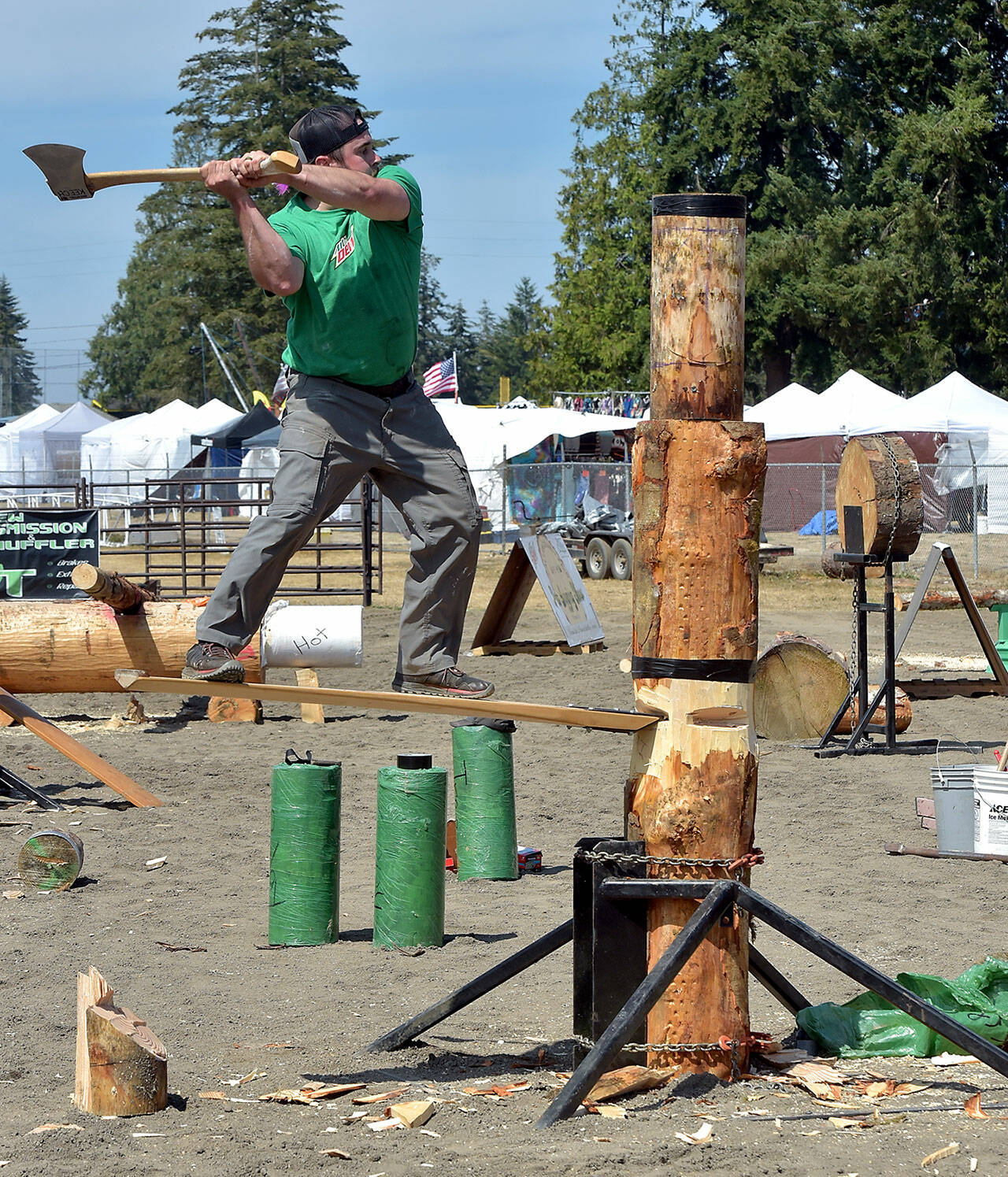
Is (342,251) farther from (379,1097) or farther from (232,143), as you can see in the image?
(232,143)

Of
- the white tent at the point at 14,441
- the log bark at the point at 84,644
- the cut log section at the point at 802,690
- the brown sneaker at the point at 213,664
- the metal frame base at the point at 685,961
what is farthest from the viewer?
the white tent at the point at 14,441

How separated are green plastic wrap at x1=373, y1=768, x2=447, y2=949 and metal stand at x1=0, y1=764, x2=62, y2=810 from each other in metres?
3.19

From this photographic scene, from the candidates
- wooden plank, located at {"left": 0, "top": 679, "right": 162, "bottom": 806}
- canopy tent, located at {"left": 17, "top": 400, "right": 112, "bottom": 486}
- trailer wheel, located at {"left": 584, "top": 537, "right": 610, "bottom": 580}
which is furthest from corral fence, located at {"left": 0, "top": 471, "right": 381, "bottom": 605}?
trailer wheel, located at {"left": 584, "top": 537, "right": 610, "bottom": 580}

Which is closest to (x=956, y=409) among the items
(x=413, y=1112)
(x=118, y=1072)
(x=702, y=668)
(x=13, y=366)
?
(x=702, y=668)

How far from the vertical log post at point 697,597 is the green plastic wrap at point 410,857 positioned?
66.3 inches

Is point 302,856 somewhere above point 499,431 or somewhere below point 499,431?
below

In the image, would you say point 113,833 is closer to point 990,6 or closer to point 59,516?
point 59,516

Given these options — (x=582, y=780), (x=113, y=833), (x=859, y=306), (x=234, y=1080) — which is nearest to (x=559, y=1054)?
(x=234, y=1080)

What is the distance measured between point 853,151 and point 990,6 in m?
5.90

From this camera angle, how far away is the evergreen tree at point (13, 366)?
92188 mm

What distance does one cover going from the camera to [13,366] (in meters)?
104

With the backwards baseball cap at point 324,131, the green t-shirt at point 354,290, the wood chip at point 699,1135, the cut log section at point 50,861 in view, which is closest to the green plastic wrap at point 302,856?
the cut log section at point 50,861

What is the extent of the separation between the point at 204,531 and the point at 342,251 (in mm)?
16301

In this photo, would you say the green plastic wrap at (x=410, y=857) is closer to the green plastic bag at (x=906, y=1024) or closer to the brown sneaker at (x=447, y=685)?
the brown sneaker at (x=447, y=685)
